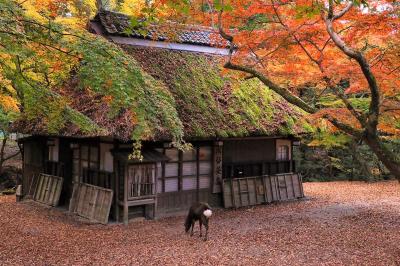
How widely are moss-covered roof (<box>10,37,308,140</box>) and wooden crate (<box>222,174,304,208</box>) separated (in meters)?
1.78

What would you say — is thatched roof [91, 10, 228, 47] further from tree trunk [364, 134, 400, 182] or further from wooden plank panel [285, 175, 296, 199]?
tree trunk [364, 134, 400, 182]

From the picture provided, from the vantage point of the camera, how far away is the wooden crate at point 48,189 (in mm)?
13258

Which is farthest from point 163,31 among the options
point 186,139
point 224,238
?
point 224,238

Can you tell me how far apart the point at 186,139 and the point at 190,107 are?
1.30 meters

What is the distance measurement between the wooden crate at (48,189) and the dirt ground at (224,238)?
34cm

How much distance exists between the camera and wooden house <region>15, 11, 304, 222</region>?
11.4m

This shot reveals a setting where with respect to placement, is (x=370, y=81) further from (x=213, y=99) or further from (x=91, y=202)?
(x=91, y=202)

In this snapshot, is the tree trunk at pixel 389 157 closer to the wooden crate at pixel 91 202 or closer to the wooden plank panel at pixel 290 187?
the wooden crate at pixel 91 202

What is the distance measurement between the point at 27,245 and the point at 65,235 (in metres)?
1.10

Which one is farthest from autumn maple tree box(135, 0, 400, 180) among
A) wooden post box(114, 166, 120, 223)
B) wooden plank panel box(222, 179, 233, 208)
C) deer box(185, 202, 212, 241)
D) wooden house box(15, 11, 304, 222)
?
wooden post box(114, 166, 120, 223)

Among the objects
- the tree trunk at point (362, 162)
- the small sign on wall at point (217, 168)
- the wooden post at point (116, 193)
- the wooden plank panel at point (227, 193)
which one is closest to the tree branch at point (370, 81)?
the small sign on wall at point (217, 168)

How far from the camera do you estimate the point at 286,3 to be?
31.4ft

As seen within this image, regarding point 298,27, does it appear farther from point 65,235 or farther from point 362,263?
point 65,235

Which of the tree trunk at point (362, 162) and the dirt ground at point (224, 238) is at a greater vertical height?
the tree trunk at point (362, 162)
